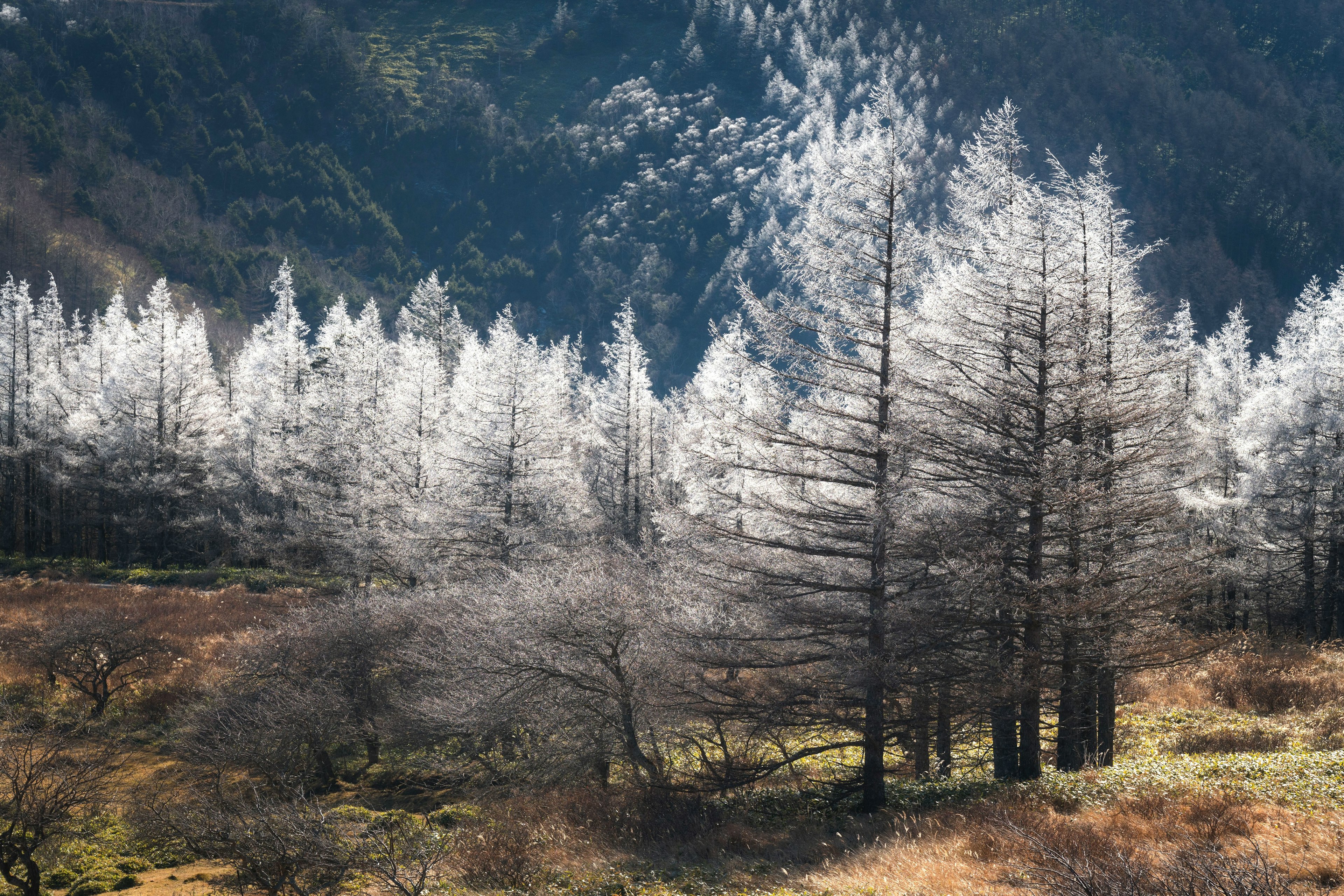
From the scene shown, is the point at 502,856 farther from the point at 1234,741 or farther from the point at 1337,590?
the point at 1337,590

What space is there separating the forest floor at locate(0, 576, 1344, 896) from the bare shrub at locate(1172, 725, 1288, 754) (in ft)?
0.15

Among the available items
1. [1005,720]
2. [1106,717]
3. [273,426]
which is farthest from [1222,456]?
[273,426]

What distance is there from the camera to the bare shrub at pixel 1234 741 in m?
13.7

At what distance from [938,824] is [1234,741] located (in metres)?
7.99

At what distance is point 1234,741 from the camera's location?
14.2 m

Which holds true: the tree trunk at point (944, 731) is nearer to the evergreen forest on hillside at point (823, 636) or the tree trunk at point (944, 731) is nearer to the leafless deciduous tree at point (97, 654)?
the evergreen forest on hillside at point (823, 636)

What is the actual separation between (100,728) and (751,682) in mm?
16344

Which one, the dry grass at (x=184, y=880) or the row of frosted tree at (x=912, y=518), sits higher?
the row of frosted tree at (x=912, y=518)

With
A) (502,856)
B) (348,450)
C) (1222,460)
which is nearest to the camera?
(502,856)

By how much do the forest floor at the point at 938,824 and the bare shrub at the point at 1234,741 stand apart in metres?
0.04

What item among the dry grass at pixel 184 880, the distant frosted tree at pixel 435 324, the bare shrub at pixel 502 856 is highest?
the distant frosted tree at pixel 435 324

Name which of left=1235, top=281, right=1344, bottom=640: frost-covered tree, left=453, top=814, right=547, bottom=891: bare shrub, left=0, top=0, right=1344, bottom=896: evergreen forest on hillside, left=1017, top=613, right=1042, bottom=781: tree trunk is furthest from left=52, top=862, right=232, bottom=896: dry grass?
left=1235, top=281, right=1344, bottom=640: frost-covered tree

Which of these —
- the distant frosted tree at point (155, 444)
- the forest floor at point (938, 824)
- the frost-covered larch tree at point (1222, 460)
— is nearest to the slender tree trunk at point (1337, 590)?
the frost-covered larch tree at point (1222, 460)

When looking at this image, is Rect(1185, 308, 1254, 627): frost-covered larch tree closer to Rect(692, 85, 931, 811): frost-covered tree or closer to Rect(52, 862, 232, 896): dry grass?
Rect(692, 85, 931, 811): frost-covered tree
